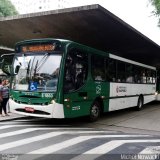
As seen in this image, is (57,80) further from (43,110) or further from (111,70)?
(111,70)

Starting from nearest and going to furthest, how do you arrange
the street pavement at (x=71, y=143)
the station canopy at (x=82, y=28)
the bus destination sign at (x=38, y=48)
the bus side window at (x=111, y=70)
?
1. the street pavement at (x=71, y=143)
2. the bus destination sign at (x=38, y=48)
3. the bus side window at (x=111, y=70)
4. the station canopy at (x=82, y=28)

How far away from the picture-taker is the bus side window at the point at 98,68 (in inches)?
523

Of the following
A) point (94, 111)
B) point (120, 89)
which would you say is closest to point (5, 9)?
point (120, 89)

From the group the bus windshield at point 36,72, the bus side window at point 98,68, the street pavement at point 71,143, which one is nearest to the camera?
the street pavement at point 71,143

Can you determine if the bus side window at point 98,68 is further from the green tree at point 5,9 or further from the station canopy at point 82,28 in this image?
the green tree at point 5,9

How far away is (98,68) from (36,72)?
3089 millimetres

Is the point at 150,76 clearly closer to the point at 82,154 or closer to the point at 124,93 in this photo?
the point at 124,93

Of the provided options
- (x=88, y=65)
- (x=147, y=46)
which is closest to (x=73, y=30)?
(x=147, y=46)

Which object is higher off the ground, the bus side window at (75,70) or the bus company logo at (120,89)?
the bus side window at (75,70)

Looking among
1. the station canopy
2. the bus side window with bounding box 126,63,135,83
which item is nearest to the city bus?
the bus side window with bounding box 126,63,135,83

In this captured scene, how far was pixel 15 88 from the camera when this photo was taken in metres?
12.2

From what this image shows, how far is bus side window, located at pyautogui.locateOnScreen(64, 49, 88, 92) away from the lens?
11484 millimetres

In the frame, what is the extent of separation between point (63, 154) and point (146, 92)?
14.6 meters

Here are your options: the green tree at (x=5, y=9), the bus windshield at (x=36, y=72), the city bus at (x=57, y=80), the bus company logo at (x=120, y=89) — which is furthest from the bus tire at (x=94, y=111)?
the green tree at (x=5, y=9)
